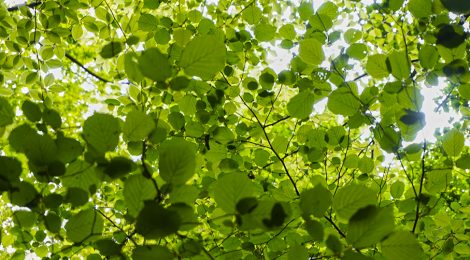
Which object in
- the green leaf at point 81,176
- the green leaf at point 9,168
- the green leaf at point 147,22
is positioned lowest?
the green leaf at point 9,168

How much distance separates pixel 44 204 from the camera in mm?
1073

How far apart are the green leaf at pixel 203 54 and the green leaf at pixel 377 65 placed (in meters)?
0.73

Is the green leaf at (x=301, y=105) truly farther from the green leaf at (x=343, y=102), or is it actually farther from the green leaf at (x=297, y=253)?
the green leaf at (x=297, y=253)

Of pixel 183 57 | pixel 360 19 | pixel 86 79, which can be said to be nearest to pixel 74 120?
pixel 86 79

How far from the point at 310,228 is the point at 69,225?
685mm

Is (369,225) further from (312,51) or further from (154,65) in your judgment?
(312,51)

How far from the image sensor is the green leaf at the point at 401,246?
3.08ft

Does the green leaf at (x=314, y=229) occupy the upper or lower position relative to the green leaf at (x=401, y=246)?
upper

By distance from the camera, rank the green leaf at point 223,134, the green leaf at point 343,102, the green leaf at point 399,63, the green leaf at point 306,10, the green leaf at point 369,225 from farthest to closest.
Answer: the green leaf at point 223,134 < the green leaf at point 306,10 < the green leaf at point 343,102 < the green leaf at point 399,63 < the green leaf at point 369,225

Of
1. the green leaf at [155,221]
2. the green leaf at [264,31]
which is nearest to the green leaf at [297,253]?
the green leaf at [155,221]

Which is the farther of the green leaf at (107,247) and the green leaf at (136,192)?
the green leaf at (107,247)

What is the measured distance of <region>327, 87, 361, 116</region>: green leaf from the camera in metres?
1.74

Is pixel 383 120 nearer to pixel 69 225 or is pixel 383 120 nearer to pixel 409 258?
pixel 409 258

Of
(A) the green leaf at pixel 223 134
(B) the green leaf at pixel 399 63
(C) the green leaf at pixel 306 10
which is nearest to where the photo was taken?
(B) the green leaf at pixel 399 63
